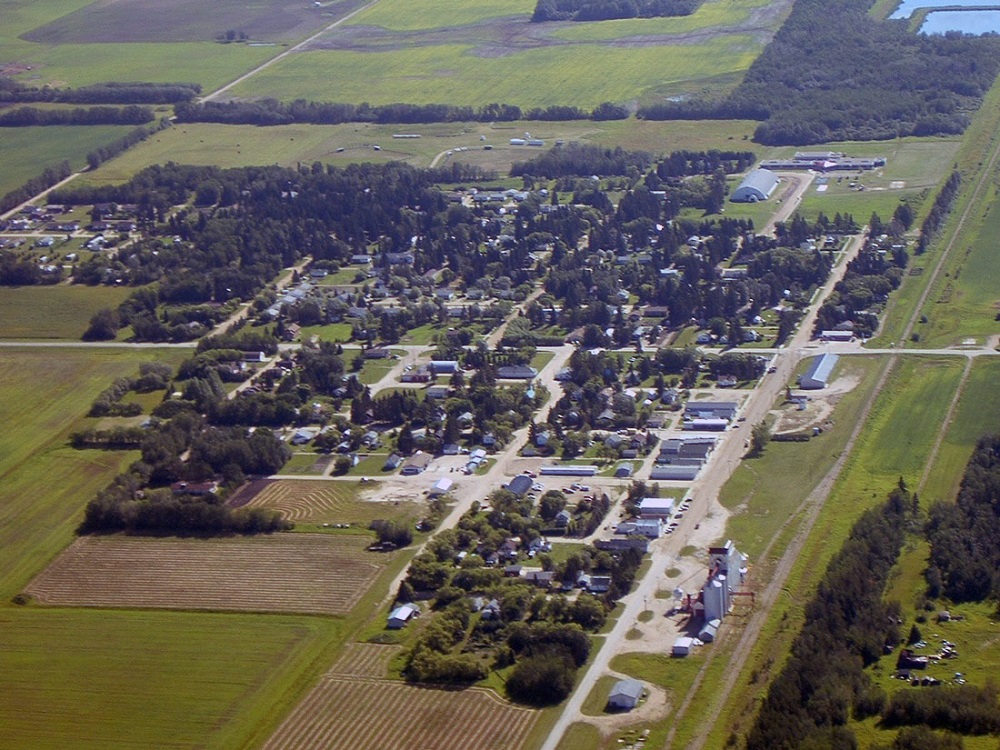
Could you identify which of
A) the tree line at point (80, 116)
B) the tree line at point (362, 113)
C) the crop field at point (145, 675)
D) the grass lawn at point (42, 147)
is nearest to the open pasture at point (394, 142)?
the tree line at point (362, 113)

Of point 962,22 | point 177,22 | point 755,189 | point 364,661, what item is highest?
point 177,22

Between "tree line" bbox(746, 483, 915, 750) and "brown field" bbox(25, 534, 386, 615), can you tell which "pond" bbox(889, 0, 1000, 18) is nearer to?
"tree line" bbox(746, 483, 915, 750)

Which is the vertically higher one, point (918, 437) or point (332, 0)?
point (332, 0)

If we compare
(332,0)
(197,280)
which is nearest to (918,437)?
(197,280)

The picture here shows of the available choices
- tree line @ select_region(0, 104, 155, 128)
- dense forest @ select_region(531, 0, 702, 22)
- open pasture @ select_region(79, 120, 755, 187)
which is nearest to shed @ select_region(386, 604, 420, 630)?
open pasture @ select_region(79, 120, 755, 187)

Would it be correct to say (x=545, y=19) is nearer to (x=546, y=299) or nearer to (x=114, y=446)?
(x=546, y=299)

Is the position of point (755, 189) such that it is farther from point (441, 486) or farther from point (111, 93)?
point (111, 93)

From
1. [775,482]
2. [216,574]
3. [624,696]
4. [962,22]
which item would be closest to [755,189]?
[775,482]
